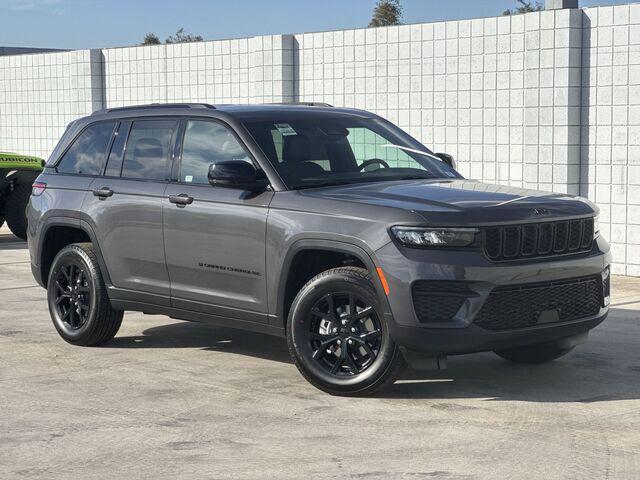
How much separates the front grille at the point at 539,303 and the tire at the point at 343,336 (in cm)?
62

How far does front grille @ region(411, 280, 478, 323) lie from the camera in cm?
659

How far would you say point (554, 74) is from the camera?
42.6 feet

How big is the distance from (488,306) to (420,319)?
40 centimetres

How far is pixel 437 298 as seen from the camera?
6.62 meters

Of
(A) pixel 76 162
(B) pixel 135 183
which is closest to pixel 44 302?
(A) pixel 76 162

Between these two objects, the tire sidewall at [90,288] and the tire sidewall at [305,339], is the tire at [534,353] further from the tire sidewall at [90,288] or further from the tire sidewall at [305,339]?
the tire sidewall at [90,288]

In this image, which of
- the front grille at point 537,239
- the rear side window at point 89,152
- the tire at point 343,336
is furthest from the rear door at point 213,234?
the front grille at point 537,239

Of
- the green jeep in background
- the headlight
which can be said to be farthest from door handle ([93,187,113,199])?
the green jeep in background

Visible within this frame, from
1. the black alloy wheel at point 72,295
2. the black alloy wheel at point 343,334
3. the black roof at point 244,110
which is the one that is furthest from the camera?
the black alloy wheel at point 72,295

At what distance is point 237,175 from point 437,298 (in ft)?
5.24

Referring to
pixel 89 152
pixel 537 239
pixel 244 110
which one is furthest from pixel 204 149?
pixel 537 239

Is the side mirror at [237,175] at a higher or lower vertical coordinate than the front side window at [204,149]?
lower

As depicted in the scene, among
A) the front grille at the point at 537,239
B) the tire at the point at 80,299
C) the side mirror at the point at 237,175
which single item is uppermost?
the side mirror at the point at 237,175

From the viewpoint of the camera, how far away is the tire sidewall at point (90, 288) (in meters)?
8.66
